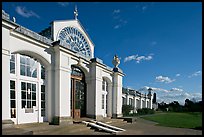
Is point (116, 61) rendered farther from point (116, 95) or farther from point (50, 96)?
point (50, 96)

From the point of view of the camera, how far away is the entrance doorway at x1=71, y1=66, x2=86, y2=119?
44.0ft

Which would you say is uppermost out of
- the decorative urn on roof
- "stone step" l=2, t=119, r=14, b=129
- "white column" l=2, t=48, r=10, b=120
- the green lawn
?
the decorative urn on roof

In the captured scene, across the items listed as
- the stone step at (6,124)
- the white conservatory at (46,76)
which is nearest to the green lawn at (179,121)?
the white conservatory at (46,76)

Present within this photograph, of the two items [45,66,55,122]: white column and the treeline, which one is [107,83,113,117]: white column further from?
the treeline

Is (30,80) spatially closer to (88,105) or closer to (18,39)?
(18,39)

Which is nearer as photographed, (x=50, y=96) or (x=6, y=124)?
(x=6, y=124)

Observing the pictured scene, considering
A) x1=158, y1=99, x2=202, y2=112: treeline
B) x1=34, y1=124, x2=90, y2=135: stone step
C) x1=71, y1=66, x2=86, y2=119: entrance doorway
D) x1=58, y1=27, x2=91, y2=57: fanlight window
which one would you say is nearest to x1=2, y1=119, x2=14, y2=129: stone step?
x1=34, y1=124, x2=90, y2=135: stone step

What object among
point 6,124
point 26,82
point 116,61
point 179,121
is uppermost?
point 116,61

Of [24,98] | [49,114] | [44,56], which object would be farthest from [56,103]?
[44,56]

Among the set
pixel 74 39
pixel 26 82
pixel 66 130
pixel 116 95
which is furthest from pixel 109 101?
pixel 26 82

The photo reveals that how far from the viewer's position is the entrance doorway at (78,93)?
1340 centimetres

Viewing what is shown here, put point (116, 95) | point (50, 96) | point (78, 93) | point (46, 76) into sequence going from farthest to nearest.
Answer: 1. point (116, 95)
2. point (78, 93)
3. point (46, 76)
4. point (50, 96)

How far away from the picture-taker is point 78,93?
14.0 metres

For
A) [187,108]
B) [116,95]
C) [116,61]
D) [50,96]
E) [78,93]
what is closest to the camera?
[50,96]
